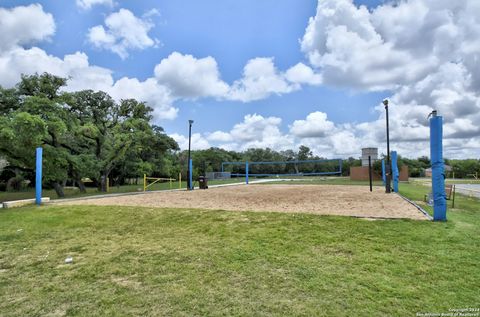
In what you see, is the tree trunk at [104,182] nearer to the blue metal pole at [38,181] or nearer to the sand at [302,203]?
the sand at [302,203]

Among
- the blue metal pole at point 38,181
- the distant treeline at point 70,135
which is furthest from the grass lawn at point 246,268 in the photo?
the distant treeline at point 70,135

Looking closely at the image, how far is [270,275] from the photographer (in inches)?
124

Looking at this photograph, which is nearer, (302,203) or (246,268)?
(246,268)

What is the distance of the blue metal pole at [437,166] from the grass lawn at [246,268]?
0.44 meters

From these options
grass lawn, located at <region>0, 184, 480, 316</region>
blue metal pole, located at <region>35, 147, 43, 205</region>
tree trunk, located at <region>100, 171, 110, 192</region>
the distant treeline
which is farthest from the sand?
tree trunk, located at <region>100, 171, 110, 192</region>

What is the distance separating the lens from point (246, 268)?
336 cm

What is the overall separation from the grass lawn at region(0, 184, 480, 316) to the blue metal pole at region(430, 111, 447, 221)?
1.44ft

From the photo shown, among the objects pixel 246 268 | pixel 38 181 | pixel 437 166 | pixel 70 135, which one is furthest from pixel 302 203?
pixel 70 135

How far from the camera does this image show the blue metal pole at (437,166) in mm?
5352

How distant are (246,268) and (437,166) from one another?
4.28 meters

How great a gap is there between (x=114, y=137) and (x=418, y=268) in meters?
17.8

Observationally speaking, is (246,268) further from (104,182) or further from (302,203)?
(104,182)

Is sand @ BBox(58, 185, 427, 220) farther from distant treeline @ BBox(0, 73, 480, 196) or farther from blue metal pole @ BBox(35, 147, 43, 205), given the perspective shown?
distant treeline @ BBox(0, 73, 480, 196)

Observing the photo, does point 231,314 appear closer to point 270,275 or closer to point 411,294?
point 270,275
